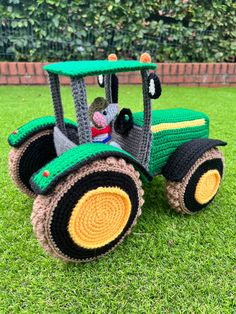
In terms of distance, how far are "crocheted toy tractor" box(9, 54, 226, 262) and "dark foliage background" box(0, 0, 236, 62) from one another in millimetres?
3350

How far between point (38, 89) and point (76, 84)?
351 centimetres

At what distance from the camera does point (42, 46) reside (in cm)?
466

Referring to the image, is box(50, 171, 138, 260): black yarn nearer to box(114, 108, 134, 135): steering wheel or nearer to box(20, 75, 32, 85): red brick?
box(114, 108, 134, 135): steering wheel

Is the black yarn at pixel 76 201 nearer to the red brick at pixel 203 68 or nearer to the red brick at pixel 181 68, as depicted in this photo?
the red brick at pixel 181 68

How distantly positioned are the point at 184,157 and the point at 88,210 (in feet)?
2.01

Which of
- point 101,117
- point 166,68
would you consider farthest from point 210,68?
point 101,117

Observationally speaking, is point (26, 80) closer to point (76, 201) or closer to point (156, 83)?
point (156, 83)

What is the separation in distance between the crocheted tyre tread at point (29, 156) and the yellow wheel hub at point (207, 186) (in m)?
0.82

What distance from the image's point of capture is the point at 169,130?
158cm

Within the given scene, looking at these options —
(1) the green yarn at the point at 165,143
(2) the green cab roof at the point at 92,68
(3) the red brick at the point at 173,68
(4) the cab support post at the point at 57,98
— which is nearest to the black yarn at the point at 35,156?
(4) the cab support post at the point at 57,98

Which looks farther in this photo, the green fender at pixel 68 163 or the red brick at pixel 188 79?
the red brick at pixel 188 79

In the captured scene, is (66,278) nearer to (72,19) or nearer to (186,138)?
(186,138)

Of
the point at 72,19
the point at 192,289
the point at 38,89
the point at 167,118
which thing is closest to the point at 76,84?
the point at 167,118

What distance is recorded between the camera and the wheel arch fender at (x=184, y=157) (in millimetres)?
1532
